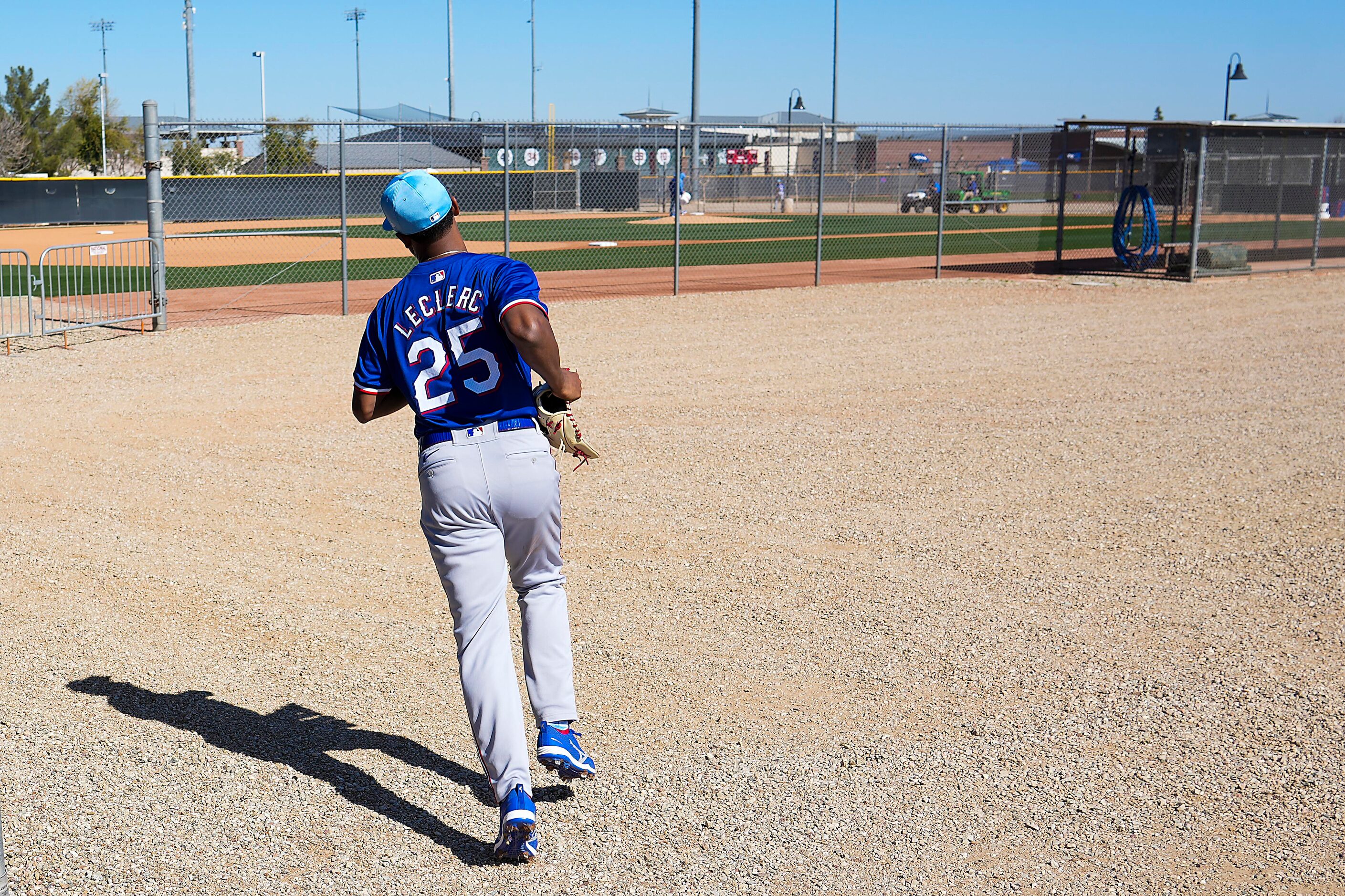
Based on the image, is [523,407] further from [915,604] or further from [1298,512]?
[1298,512]

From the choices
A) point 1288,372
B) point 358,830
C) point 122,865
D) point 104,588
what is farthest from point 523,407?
point 1288,372

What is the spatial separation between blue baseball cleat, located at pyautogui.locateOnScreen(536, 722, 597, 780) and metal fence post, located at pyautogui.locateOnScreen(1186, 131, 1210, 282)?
19.3m

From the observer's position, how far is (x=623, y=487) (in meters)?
8.13

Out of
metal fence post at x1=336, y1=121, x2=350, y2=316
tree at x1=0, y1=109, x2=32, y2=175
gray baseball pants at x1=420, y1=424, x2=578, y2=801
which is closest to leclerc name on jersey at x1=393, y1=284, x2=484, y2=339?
gray baseball pants at x1=420, y1=424, x2=578, y2=801

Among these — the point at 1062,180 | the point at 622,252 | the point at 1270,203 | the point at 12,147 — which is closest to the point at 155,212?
the point at 622,252

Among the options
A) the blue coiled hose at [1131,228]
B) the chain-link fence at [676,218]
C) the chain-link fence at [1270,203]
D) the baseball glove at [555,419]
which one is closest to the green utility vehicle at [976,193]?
the chain-link fence at [676,218]

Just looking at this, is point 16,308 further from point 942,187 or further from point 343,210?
point 942,187

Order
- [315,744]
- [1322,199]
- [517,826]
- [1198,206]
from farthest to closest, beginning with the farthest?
1. [1322,199]
2. [1198,206]
3. [315,744]
4. [517,826]

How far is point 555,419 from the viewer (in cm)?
384

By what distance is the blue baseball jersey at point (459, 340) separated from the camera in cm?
366

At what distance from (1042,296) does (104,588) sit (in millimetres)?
15856

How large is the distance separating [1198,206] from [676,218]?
29.2 feet

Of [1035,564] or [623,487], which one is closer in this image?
[1035,564]

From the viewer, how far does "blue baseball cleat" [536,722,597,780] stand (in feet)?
13.2
